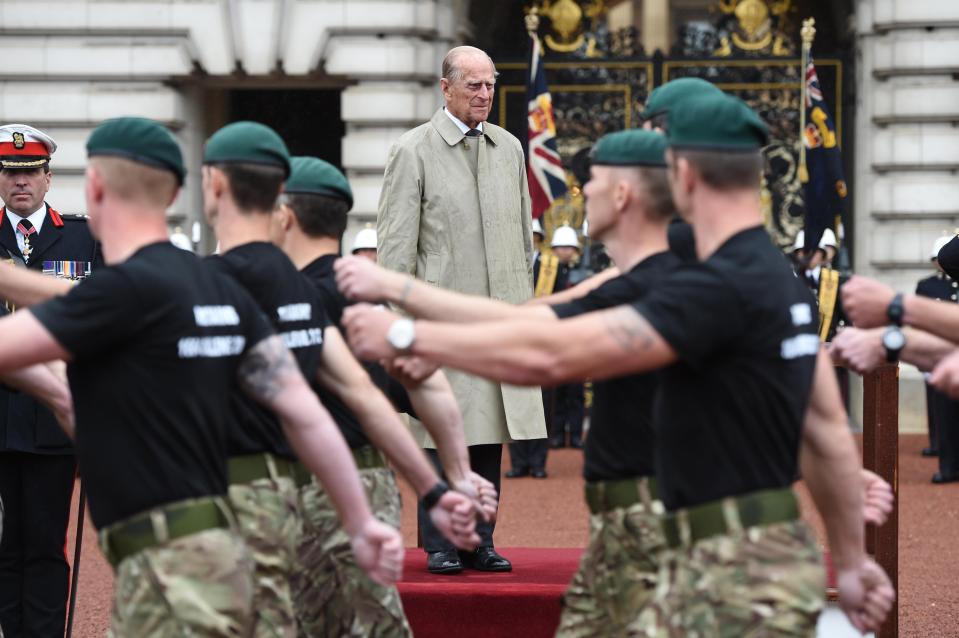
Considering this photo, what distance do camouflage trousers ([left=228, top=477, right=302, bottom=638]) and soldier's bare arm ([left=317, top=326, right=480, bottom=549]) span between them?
0.28 metres

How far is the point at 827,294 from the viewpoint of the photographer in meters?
15.1

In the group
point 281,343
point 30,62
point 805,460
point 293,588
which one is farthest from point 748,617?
point 30,62

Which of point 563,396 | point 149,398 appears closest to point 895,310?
point 149,398

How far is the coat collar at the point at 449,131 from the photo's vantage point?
268 inches

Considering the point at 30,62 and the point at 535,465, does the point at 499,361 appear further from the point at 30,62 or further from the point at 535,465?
the point at 30,62

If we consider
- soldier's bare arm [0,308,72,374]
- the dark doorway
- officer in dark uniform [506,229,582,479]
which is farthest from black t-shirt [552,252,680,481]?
the dark doorway

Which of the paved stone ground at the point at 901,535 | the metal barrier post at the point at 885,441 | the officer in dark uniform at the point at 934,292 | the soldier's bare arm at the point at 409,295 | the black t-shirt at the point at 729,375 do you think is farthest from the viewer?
the officer in dark uniform at the point at 934,292

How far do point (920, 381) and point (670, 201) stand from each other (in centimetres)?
1166

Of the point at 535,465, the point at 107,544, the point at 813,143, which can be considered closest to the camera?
the point at 107,544

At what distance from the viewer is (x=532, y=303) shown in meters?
4.79

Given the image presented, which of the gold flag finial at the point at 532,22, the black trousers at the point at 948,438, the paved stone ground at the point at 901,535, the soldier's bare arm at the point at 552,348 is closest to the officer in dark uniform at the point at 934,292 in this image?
the paved stone ground at the point at 901,535

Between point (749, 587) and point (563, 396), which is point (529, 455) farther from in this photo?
point (749, 587)

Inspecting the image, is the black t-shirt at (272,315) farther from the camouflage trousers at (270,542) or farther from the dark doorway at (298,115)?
the dark doorway at (298,115)

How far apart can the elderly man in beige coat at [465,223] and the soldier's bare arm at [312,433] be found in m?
2.68
